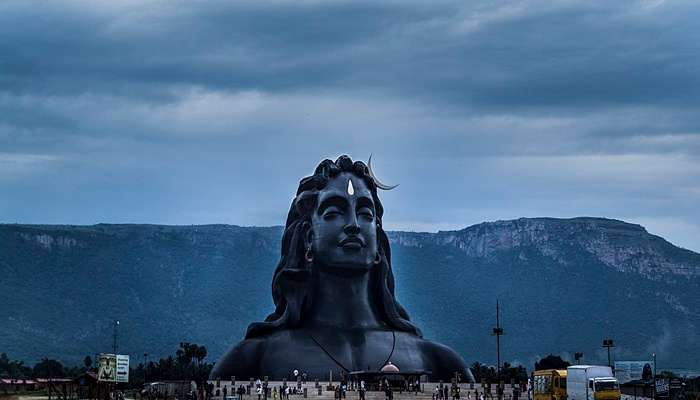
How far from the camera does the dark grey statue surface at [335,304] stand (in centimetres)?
9144

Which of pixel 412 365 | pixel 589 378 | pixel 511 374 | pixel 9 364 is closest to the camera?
pixel 589 378

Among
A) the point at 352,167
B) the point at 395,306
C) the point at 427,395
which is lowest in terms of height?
the point at 427,395

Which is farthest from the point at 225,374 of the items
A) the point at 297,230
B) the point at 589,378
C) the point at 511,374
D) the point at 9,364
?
the point at 9,364

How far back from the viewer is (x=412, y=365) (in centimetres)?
9188

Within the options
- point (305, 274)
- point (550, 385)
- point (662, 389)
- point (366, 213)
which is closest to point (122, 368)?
point (305, 274)

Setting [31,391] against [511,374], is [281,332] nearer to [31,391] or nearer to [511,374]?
[31,391]

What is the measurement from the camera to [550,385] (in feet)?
232

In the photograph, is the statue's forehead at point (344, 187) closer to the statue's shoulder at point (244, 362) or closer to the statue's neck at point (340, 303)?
the statue's neck at point (340, 303)

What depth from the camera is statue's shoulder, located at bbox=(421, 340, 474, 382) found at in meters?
94.4

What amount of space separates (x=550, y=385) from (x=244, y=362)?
90.0 ft

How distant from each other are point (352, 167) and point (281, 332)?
11619mm

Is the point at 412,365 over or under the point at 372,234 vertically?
under

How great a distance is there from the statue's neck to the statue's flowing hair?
0.65 meters

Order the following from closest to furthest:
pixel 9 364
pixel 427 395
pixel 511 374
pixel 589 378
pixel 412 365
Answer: pixel 589 378, pixel 427 395, pixel 412 365, pixel 511 374, pixel 9 364
